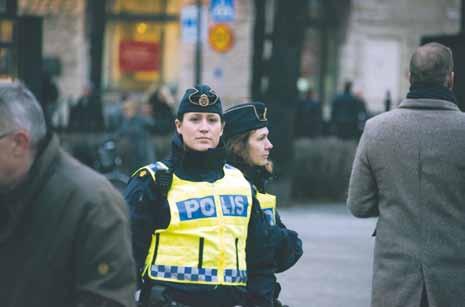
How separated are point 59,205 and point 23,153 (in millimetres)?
181

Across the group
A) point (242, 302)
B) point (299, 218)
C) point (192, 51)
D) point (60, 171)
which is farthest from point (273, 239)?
point (192, 51)

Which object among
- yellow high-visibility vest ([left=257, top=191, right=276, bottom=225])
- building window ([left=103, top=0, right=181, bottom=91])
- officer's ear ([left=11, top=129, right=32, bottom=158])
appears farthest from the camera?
building window ([left=103, top=0, right=181, bottom=91])

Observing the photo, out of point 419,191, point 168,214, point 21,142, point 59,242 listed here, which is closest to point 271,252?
point 168,214

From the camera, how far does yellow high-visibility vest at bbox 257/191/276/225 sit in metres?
5.95

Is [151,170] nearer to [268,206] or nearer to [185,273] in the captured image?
[185,273]

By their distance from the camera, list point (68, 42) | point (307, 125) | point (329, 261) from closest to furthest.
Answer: point (329, 261), point (307, 125), point (68, 42)

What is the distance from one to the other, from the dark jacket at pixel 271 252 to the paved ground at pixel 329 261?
15.0 feet

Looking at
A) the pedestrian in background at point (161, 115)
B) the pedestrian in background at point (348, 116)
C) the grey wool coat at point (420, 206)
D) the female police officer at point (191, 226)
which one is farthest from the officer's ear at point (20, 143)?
the pedestrian in background at point (348, 116)

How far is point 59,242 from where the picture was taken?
11.9 feet

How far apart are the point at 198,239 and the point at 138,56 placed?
31187 mm

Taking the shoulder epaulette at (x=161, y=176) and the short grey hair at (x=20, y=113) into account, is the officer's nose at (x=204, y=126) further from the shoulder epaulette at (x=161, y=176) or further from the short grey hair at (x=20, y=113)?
the short grey hair at (x=20, y=113)

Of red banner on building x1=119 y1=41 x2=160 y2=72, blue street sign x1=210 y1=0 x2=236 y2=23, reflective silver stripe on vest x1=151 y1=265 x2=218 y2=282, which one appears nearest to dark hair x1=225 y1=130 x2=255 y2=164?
reflective silver stripe on vest x1=151 y1=265 x2=218 y2=282

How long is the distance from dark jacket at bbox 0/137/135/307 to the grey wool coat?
2.13m

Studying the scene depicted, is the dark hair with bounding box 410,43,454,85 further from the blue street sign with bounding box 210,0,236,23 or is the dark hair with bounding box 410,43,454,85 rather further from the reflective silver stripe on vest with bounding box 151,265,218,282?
the blue street sign with bounding box 210,0,236,23
